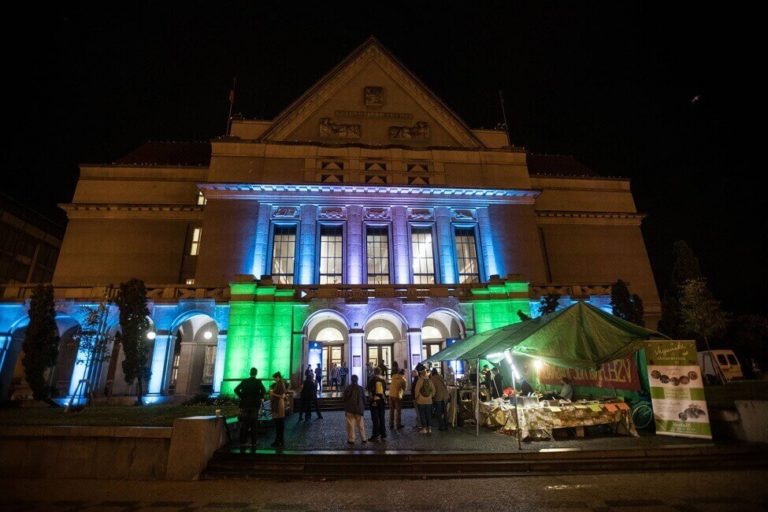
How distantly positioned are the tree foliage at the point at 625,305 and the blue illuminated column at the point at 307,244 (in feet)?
61.6

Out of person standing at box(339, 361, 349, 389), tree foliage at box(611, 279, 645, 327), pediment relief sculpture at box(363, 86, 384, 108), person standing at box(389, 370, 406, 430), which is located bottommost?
person standing at box(389, 370, 406, 430)

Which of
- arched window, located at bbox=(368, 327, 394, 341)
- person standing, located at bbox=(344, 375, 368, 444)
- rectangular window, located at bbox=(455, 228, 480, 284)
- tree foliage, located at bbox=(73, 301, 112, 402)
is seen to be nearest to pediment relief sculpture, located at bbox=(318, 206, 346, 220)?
arched window, located at bbox=(368, 327, 394, 341)

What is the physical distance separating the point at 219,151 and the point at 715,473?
30391 mm

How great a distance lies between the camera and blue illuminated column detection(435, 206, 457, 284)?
25.8 meters

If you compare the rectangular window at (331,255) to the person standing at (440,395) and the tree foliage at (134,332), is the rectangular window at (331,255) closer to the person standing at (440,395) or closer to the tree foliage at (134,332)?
the tree foliage at (134,332)

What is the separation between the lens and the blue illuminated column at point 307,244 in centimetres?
2502

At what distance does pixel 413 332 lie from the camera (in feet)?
70.7

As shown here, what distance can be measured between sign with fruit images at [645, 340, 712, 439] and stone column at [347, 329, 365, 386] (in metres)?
13.6

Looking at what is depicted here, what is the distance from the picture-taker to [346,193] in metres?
27.3

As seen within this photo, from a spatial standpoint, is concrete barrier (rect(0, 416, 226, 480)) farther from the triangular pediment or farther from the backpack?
the triangular pediment

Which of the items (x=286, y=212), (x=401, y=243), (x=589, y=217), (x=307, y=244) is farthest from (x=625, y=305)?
(x=286, y=212)

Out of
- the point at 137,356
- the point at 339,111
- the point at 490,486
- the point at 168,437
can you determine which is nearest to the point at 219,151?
the point at 339,111

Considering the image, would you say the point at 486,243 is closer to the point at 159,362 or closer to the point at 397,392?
the point at 397,392

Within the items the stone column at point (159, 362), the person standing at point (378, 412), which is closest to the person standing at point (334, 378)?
the stone column at point (159, 362)
